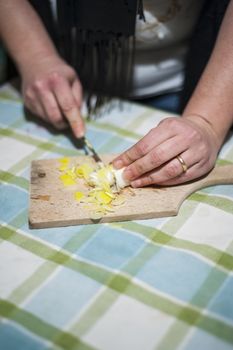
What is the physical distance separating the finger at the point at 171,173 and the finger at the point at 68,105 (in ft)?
0.68

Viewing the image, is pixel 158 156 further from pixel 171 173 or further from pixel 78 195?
pixel 78 195

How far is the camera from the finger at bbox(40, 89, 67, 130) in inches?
34.2

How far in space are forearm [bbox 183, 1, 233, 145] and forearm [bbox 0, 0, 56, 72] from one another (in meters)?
0.36

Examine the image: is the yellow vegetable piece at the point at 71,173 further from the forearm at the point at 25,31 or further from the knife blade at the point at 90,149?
the forearm at the point at 25,31

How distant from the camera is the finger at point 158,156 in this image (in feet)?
2.25

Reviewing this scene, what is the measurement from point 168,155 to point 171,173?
0.03 metres

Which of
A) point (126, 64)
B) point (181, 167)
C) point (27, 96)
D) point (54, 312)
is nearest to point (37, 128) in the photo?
point (27, 96)

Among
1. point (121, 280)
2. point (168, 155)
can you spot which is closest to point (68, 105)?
point (168, 155)

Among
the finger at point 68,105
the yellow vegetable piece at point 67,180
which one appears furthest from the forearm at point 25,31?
the yellow vegetable piece at point 67,180

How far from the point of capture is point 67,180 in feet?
2.43

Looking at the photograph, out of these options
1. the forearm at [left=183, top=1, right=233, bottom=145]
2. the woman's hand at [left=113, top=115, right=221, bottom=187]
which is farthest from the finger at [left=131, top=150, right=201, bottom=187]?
the forearm at [left=183, top=1, right=233, bottom=145]

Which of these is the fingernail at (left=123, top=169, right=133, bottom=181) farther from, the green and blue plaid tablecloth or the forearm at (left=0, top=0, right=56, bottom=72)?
the forearm at (left=0, top=0, right=56, bottom=72)

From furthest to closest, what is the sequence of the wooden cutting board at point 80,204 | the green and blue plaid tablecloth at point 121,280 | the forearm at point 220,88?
the forearm at point 220,88 → the wooden cutting board at point 80,204 → the green and blue plaid tablecloth at point 121,280

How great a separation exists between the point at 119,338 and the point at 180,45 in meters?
0.75
